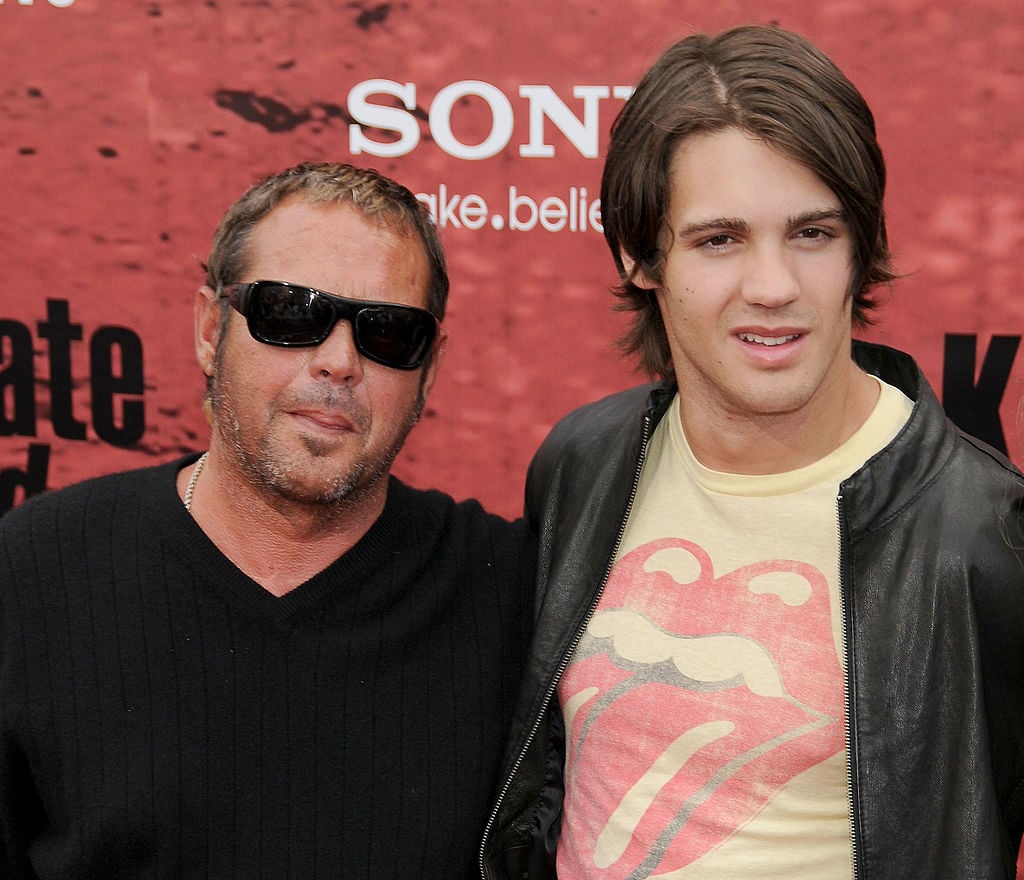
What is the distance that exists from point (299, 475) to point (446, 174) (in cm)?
96

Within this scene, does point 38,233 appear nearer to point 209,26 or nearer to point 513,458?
point 209,26

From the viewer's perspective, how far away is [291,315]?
68.7 inches

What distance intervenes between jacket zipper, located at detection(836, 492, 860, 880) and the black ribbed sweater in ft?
1.82

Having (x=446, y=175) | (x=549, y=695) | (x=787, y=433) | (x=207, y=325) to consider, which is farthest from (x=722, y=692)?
(x=446, y=175)

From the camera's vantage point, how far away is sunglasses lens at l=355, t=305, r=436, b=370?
69.4 inches

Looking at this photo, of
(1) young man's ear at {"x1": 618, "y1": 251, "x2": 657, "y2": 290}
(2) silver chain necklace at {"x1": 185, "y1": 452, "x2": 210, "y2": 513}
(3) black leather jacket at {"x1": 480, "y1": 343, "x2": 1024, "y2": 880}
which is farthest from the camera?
(1) young man's ear at {"x1": 618, "y1": 251, "x2": 657, "y2": 290}

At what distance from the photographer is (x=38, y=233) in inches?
99.3

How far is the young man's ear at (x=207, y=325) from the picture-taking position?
1884 mm

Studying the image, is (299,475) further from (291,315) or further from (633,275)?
(633,275)

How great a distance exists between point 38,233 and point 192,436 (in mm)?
562

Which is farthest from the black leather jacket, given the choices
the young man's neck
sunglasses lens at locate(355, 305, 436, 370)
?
sunglasses lens at locate(355, 305, 436, 370)

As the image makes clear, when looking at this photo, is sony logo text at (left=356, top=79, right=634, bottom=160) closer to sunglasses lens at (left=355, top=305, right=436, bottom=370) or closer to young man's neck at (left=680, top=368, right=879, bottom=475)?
sunglasses lens at (left=355, top=305, right=436, bottom=370)

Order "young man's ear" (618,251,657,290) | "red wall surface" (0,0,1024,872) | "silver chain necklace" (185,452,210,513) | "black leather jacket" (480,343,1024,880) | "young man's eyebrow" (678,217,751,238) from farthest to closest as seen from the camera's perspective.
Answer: "red wall surface" (0,0,1024,872), "young man's ear" (618,251,657,290), "silver chain necklace" (185,452,210,513), "young man's eyebrow" (678,217,751,238), "black leather jacket" (480,343,1024,880)

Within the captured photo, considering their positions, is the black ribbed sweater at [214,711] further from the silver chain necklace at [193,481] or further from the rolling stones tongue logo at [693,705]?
the rolling stones tongue logo at [693,705]
